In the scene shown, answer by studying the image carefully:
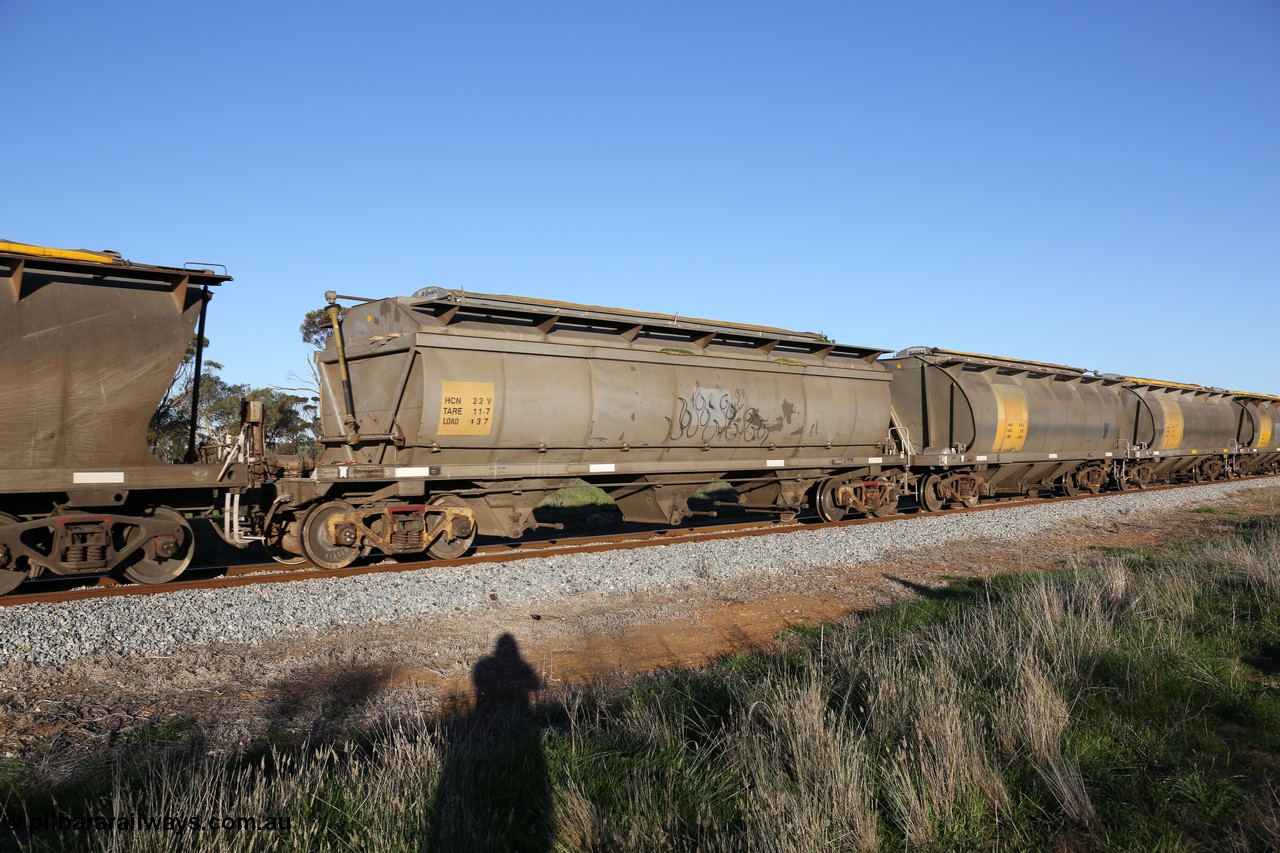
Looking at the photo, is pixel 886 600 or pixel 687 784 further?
pixel 886 600

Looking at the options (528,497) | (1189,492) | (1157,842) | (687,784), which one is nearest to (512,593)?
(528,497)

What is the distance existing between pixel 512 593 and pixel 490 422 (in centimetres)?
286

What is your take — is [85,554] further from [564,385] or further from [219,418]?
[219,418]

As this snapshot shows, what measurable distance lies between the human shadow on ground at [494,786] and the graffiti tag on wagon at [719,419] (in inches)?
318

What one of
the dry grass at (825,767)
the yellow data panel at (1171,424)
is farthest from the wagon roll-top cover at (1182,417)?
the dry grass at (825,767)

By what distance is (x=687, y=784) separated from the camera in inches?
177

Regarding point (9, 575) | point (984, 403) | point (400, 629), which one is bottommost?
point (400, 629)

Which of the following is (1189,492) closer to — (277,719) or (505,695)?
(505,695)

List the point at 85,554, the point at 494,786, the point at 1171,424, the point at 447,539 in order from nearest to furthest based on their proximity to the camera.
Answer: the point at 494,786 → the point at 85,554 → the point at 447,539 → the point at 1171,424

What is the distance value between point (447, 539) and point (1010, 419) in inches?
596

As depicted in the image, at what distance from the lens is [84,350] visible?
906 cm

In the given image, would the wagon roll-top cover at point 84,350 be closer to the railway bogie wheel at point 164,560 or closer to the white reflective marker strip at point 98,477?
the white reflective marker strip at point 98,477

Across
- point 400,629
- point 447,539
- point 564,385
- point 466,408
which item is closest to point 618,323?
point 564,385

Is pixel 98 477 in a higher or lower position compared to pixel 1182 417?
lower
